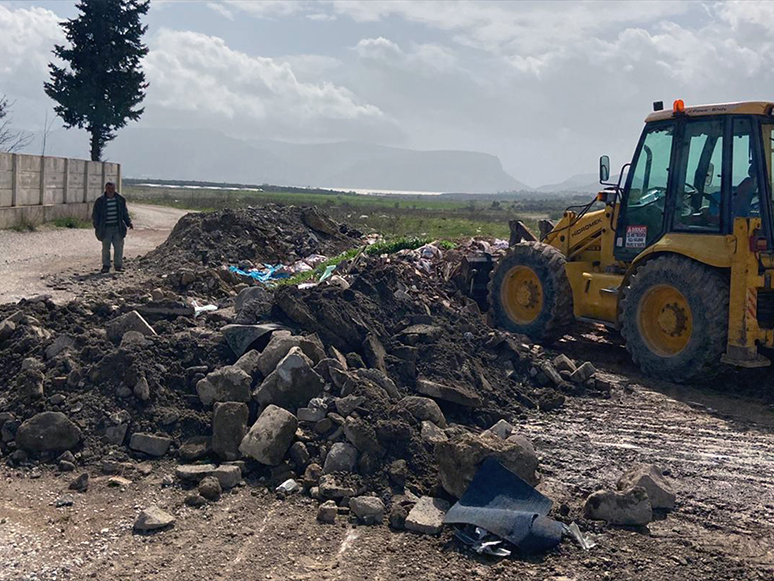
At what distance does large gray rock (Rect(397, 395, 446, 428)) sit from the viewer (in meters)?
6.33

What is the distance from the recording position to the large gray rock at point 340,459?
5664 millimetres

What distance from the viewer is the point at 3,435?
246 inches

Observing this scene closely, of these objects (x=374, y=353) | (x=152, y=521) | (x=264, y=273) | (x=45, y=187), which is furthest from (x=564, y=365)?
(x=45, y=187)

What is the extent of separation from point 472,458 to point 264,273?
10.9m

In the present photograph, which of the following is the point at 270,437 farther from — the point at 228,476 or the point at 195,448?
the point at 195,448

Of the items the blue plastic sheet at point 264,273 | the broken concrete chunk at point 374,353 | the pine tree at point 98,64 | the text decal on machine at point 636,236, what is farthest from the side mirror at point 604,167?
the pine tree at point 98,64

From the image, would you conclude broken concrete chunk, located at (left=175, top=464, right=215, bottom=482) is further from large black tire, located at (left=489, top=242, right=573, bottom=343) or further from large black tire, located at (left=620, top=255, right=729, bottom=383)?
large black tire, located at (left=489, top=242, right=573, bottom=343)

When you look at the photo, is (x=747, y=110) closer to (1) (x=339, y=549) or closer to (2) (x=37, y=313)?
(1) (x=339, y=549)

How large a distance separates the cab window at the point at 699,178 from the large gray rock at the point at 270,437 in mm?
4881

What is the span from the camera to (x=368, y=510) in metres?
5.14

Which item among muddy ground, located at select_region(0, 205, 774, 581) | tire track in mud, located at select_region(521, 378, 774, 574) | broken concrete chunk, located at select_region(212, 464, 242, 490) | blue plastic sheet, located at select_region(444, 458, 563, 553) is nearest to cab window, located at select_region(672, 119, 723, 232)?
tire track in mud, located at select_region(521, 378, 774, 574)

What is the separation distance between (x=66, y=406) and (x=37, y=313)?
225cm

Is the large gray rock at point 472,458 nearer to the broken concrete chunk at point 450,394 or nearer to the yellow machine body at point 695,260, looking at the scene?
the broken concrete chunk at point 450,394

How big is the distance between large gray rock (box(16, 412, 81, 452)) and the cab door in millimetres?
6225
